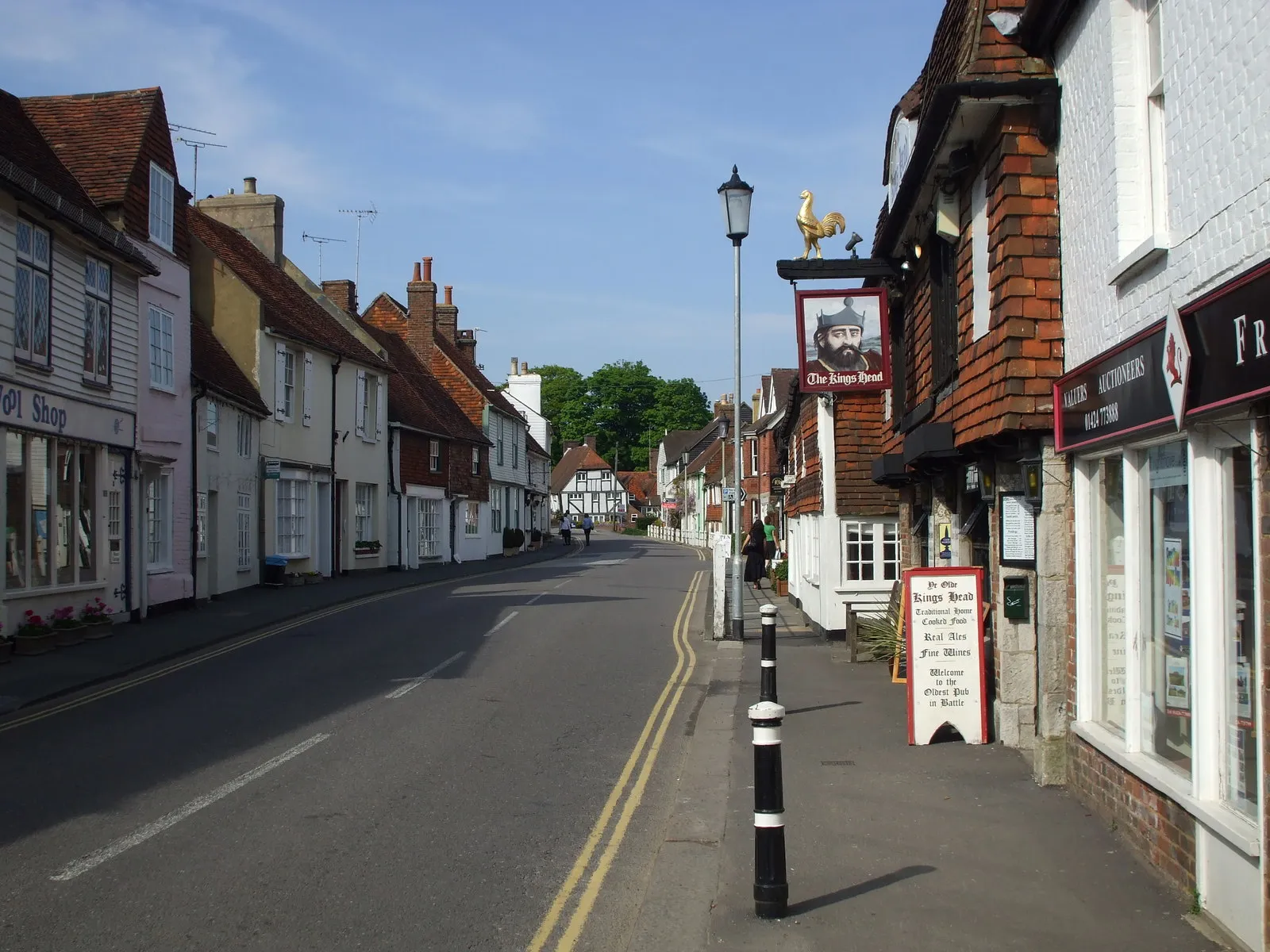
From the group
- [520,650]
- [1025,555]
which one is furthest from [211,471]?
[1025,555]

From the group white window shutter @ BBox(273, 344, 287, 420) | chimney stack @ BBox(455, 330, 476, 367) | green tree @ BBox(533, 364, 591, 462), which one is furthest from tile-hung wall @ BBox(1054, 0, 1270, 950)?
green tree @ BBox(533, 364, 591, 462)

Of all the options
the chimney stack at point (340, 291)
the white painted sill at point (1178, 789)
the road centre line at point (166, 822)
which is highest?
the chimney stack at point (340, 291)

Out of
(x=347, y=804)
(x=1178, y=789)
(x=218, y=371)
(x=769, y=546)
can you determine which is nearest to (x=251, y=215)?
(x=218, y=371)

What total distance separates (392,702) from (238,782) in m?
3.48

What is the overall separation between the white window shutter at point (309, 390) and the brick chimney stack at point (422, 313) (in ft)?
62.9

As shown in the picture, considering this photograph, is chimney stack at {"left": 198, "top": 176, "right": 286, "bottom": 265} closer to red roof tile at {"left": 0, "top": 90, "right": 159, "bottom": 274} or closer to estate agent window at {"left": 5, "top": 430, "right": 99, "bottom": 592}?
red roof tile at {"left": 0, "top": 90, "right": 159, "bottom": 274}

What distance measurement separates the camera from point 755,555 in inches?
1179

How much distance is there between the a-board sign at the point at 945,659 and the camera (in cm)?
949

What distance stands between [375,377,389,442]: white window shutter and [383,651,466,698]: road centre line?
71.6 feet

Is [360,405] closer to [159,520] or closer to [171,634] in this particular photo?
[159,520]

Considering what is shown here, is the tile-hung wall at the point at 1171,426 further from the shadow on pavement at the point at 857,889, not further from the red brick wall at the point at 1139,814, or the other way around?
the shadow on pavement at the point at 857,889

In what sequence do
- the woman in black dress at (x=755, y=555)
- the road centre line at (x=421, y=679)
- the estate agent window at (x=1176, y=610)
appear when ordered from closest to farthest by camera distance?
1. the estate agent window at (x=1176, y=610)
2. the road centre line at (x=421, y=679)
3. the woman in black dress at (x=755, y=555)

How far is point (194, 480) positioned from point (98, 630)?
6005mm

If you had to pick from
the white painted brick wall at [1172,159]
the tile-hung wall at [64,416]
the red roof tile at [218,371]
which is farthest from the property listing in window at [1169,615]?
the red roof tile at [218,371]
